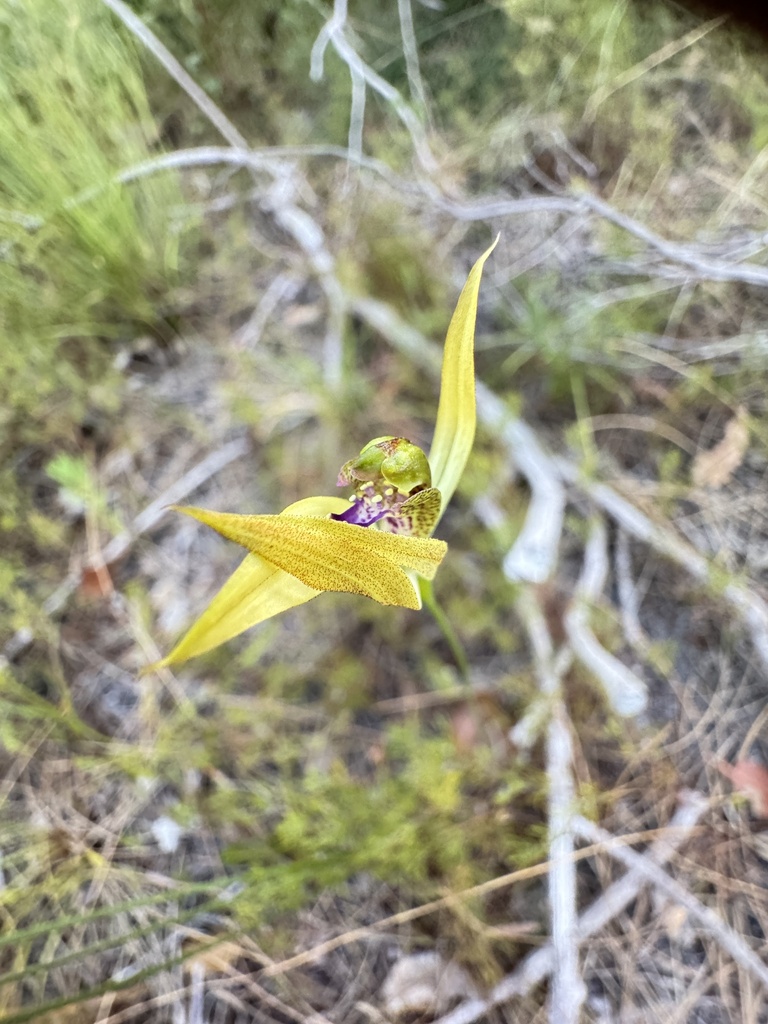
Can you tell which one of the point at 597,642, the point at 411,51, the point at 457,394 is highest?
the point at 411,51

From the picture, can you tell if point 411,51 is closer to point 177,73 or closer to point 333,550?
point 177,73

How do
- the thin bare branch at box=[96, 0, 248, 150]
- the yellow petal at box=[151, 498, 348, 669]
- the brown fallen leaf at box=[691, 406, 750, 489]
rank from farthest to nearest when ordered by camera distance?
the brown fallen leaf at box=[691, 406, 750, 489] < the thin bare branch at box=[96, 0, 248, 150] < the yellow petal at box=[151, 498, 348, 669]

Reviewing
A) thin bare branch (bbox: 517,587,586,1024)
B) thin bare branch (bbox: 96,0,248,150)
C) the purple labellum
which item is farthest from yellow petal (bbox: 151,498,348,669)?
thin bare branch (bbox: 96,0,248,150)

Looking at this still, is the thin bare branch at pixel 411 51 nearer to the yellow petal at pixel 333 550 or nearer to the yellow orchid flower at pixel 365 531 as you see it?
the yellow orchid flower at pixel 365 531

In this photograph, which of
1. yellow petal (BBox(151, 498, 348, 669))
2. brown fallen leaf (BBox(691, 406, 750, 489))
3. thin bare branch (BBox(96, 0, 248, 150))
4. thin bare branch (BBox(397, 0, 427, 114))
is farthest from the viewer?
brown fallen leaf (BBox(691, 406, 750, 489))

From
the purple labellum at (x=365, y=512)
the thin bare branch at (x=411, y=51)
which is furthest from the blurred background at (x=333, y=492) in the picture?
the purple labellum at (x=365, y=512)

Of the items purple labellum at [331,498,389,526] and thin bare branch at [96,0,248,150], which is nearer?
purple labellum at [331,498,389,526]

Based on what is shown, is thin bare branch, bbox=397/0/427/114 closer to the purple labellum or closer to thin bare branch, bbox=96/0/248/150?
thin bare branch, bbox=96/0/248/150

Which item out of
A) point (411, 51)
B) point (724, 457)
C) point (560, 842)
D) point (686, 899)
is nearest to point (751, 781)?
point (686, 899)
